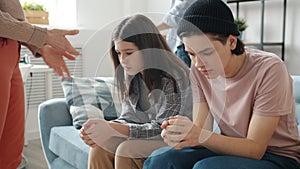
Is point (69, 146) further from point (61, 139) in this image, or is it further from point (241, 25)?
point (241, 25)

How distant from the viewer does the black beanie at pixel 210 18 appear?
3.46ft

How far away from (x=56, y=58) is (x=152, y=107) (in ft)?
1.15

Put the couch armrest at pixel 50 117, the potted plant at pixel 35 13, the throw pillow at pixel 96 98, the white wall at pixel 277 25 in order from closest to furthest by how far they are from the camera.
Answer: the throw pillow at pixel 96 98 → the couch armrest at pixel 50 117 → the white wall at pixel 277 25 → the potted plant at pixel 35 13

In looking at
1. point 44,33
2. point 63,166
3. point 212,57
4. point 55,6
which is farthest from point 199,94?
point 55,6

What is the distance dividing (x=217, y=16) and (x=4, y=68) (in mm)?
602

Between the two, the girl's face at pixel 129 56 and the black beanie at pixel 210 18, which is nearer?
the black beanie at pixel 210 18

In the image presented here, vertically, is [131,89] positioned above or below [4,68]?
below

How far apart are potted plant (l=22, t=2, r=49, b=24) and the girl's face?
7.10 ft

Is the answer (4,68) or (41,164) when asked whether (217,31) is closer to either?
(4,68)

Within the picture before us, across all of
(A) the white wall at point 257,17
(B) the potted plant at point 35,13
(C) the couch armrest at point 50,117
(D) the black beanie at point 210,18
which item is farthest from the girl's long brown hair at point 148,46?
(B) the potted plant at point 35,13

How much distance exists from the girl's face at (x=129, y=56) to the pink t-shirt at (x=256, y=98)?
0.59 feet

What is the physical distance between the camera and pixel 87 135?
1.33m

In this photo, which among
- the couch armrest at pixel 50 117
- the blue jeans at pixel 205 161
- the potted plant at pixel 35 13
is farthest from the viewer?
the potted plant at pixel 35 13

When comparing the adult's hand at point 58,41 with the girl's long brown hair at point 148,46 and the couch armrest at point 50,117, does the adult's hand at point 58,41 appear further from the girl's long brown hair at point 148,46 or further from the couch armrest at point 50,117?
the couch armrest at point 50,117
